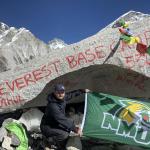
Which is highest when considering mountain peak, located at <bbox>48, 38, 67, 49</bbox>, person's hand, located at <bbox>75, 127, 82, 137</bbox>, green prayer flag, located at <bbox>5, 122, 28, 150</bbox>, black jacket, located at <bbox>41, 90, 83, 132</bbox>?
mountain peak, located at <bbox>48, 38, 67, 49</bbox>

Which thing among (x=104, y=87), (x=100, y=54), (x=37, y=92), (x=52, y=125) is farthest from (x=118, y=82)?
(x=52, y=125)

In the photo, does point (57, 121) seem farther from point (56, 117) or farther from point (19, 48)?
point (19, 48)

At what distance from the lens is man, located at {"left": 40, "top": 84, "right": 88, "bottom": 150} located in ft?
30.7

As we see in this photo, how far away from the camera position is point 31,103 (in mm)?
12266

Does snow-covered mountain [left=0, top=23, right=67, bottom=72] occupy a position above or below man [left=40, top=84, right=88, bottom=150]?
above

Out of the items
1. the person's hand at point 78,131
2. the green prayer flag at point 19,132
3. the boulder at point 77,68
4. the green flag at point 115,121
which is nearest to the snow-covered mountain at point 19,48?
the boulder at point 77,68

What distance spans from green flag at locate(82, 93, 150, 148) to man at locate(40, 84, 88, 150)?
62 cm

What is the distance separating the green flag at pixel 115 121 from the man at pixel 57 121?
2.04 feet

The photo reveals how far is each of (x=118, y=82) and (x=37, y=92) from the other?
235 centimetres

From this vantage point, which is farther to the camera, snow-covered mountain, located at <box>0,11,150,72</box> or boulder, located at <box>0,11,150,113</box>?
snow-covered mountain, located at <box>0,11,150,72</box>

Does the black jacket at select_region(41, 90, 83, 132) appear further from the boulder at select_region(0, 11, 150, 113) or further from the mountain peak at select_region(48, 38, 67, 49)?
the mountain peak at select_region(48, 38, 67, 49)

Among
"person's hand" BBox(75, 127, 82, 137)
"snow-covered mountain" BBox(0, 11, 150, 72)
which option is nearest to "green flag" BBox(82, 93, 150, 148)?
"person's hand" BBox(75, 127, 82, 137)

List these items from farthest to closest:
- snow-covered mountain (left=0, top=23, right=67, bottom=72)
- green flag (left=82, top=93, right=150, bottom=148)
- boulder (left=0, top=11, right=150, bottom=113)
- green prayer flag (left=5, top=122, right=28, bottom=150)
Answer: snow-covered mountain (left=0, top=23, right=67, bottom=72)
boulder (left=0, top=11, right=150, bottom=113)
green prayer flag (left=5, top=122, right=28, bottom=150)
green flag (left=82, top=93, right=150, bottom=148)

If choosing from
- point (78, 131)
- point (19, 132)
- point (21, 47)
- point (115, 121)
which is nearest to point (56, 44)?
point (21, 47)
